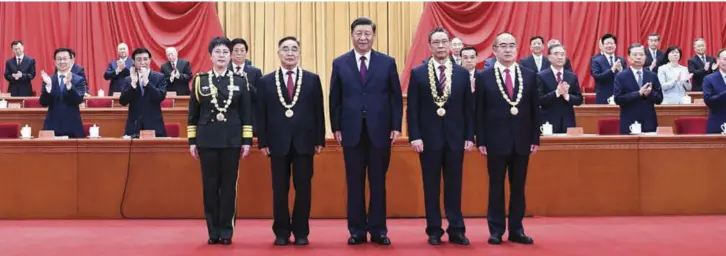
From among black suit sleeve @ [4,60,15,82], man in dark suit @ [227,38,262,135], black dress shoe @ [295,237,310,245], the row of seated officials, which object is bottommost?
black dress shoe @ [295,237,310,245]

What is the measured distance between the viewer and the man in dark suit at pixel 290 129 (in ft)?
14.4

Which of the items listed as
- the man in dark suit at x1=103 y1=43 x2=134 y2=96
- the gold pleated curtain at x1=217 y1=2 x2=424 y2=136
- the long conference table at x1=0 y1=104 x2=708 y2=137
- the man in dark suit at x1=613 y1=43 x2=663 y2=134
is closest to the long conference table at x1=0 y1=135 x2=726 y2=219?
the man in dark suit at x1=613 y1=43 x2=663 y2=134

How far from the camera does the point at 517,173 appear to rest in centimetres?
445

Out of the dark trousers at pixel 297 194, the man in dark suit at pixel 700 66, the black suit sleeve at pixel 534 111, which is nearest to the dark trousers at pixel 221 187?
the dark trousers at pixel 297 194

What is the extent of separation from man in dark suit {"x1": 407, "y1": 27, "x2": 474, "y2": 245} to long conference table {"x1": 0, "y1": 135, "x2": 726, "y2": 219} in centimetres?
128

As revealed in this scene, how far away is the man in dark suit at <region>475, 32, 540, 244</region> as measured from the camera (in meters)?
4.39

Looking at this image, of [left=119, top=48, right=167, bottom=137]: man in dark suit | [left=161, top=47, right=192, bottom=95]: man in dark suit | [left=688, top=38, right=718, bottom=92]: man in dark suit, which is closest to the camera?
[left=119, top=48, right=167, bottom=137]: man in dark suit

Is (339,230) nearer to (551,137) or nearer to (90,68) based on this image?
(551,137)

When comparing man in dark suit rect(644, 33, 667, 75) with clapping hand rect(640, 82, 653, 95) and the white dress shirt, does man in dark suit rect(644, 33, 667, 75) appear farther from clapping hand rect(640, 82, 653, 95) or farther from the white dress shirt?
the white dress shirt

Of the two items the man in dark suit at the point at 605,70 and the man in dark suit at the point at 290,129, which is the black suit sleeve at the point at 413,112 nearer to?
the man in dark suit at the point at 290,129

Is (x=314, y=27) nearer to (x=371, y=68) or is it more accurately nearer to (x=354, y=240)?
(x=371, y=68)

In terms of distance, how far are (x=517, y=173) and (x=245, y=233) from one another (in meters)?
1.72

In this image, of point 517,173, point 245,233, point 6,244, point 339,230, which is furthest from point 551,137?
point 6,244

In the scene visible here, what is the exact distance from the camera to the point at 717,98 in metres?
6.55
